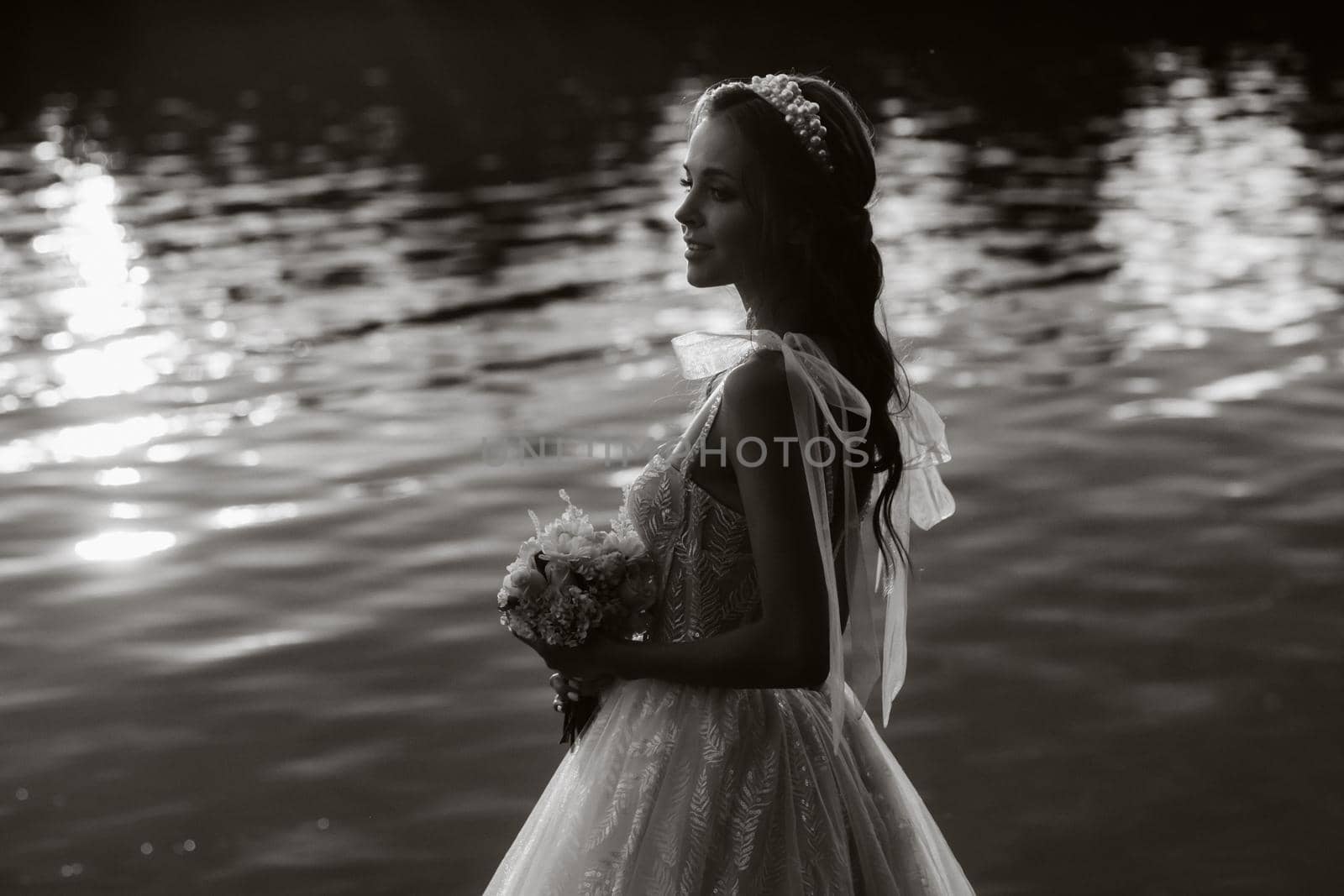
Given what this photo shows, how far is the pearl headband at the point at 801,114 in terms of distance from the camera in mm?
2156

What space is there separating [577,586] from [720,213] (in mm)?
557

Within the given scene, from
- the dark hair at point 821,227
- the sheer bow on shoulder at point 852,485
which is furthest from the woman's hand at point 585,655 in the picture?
the dark hair at point 821,227

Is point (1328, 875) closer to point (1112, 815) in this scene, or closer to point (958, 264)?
point (1112, 815)

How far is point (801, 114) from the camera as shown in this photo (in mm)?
2156

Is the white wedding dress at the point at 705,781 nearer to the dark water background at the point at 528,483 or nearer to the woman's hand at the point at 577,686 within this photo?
the woman's hand at the point at 577,686

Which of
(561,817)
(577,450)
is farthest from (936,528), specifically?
(561,817)

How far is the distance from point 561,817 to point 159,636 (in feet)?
12.1

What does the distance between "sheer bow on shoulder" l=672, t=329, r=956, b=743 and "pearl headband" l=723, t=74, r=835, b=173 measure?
26 centimetres

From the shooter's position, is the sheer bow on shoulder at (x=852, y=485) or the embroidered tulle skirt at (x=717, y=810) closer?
the sheer bow on shoulder at (x=852, y=485)

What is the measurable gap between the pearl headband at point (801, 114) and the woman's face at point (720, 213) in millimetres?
70

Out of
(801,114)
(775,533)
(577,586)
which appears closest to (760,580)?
(775,533)

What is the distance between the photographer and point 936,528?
639 centimetres

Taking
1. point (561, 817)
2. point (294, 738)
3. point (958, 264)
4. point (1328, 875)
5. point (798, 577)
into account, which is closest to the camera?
point (798, 577)

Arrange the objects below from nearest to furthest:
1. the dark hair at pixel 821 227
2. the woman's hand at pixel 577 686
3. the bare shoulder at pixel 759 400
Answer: the bare shoulder at pixel 759 400 → the dark hair at pixel 821 227 → the woman's hand at pixel 577 686
